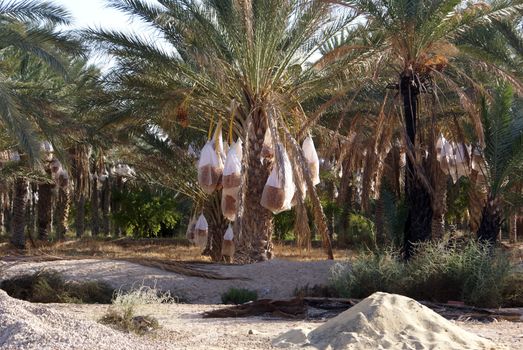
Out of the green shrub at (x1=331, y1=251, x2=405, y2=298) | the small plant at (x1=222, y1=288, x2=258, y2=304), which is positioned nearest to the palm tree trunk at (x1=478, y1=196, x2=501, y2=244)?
the green shrub at (x1=331, y1=251, x2=405, y2=298)

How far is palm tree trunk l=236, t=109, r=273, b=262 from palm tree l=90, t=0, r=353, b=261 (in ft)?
0.07

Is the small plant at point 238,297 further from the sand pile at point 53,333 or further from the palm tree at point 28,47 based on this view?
the sand pile at point 53,333

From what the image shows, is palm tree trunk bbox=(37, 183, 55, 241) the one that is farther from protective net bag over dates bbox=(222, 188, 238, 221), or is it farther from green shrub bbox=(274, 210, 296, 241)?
protective net bag over dates bbox=(222, 188, 238, 221)

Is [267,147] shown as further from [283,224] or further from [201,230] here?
[283,224]

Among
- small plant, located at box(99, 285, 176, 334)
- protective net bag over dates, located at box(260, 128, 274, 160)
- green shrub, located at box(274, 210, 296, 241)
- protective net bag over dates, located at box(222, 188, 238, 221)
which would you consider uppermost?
protective net bag over dates, located at box(260, 128, 274, 160)

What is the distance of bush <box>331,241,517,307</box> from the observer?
12.4 meters

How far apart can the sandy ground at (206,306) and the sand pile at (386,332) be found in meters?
0.41

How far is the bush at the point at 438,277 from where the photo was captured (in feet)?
40.8

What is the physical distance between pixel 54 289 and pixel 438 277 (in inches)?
242

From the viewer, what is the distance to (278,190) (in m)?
16.6

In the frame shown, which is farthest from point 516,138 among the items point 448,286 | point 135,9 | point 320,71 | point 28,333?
point 28,333

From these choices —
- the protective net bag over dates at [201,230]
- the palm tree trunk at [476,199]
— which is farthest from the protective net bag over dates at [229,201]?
the palm tree trunk at [476,199]

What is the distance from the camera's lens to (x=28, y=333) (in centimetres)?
827

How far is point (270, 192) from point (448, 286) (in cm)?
489
